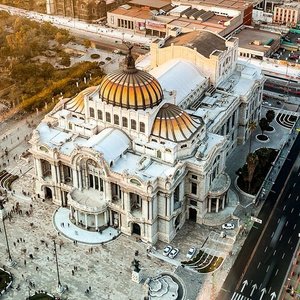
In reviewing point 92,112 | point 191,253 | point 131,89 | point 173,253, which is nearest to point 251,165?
point 191,253

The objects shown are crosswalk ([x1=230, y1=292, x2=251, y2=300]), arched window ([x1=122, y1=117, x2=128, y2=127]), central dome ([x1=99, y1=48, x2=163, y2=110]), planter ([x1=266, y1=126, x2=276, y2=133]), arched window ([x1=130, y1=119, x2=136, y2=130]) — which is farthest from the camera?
planter ([x1=266, y1=126, x2=276, y2=133])

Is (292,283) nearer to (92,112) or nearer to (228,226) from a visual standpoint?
(228,226)

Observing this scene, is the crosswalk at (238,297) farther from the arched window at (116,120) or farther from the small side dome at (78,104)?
the small side dome at (78,104)

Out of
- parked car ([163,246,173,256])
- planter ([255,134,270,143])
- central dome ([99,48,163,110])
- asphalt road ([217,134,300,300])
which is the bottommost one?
planter ([255,134,270,143])

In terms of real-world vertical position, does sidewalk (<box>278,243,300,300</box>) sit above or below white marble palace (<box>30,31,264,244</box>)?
below

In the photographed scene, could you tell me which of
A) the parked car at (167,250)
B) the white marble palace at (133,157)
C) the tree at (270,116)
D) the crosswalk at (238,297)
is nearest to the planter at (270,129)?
the tree at (270,116)

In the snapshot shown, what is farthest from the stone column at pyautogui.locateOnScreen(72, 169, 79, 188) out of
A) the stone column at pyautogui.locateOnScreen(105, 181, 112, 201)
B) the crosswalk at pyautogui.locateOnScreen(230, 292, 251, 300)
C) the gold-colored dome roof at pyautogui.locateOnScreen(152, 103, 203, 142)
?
the crosswalk at pyautogui.locateOnScreen(230, 292, 251, 300)

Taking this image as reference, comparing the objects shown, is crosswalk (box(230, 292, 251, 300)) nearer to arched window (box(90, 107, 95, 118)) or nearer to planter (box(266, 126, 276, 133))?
arched window (box(90, 107, 95, 118))
